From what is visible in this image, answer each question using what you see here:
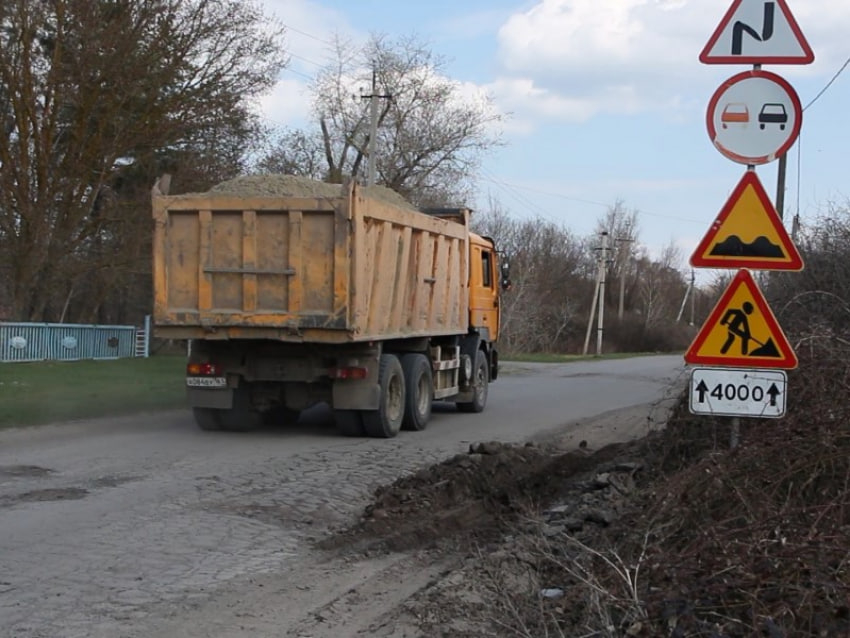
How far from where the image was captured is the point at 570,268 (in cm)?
8162

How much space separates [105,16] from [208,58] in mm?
3225

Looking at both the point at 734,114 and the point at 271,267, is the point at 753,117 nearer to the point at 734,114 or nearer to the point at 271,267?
the point at 734,114

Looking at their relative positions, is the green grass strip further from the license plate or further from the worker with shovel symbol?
the worker with shovel symbol

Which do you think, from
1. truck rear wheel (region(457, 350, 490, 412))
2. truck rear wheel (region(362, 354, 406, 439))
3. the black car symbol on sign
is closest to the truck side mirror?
truck rear wheel (region(457, 350, 490, 412))

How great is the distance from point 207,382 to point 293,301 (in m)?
1.71

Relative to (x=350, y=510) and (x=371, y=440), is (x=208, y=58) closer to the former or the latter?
(x=371, y=440)

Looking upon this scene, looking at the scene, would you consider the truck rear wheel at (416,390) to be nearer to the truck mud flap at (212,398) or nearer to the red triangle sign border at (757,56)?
the truck mud flap at (212,398)

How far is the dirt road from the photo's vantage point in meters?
5.86

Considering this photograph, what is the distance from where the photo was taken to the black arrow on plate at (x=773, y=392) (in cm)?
621

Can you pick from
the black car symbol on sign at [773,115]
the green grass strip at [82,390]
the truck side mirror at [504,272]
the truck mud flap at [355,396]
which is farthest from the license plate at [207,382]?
the black car symbol on sign at [773,115]

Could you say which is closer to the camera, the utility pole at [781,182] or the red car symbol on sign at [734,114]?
the red car symbol on sign at [734,114]

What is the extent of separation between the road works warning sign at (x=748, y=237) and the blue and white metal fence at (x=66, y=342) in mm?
24411

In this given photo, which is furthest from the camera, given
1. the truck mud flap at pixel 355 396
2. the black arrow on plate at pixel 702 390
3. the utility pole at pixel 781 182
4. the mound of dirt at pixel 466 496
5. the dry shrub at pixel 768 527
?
the utility pole at pixel 781 182

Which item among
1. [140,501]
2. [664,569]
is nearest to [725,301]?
[664,569]
